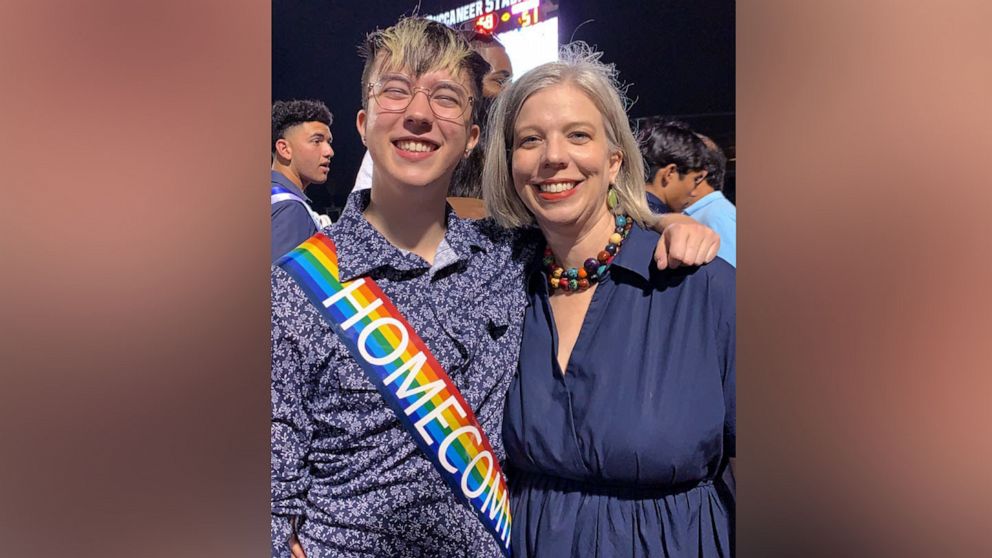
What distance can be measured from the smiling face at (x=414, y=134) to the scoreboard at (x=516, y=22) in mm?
164

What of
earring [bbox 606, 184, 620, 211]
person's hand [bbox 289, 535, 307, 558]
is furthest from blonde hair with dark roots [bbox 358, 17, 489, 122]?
person's hand [bbox 289, 535, 307, 558]

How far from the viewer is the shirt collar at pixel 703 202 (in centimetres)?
209

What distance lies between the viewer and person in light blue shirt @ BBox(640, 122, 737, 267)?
208 cm

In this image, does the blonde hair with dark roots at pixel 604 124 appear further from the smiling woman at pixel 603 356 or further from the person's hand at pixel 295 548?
the person's hand at pixel 295 548

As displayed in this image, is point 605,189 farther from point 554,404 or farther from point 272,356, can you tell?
point 272,356

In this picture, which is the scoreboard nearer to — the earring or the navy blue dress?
the earring

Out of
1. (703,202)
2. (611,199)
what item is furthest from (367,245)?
(703,202)

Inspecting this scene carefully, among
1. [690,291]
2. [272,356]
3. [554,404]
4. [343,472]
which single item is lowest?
[343,472]

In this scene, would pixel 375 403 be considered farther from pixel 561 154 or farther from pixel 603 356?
pixel 561 154

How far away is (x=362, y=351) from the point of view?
6.30 feet

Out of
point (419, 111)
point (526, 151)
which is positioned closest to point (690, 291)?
Result: point (526, 151)

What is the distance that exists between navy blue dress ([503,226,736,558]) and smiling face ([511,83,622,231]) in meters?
0.17

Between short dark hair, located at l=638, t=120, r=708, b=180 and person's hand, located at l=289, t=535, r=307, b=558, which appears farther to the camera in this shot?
short dark hair, located at l=638, t=120, r=708, b=180

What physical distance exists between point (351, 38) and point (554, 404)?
39.3 inches
